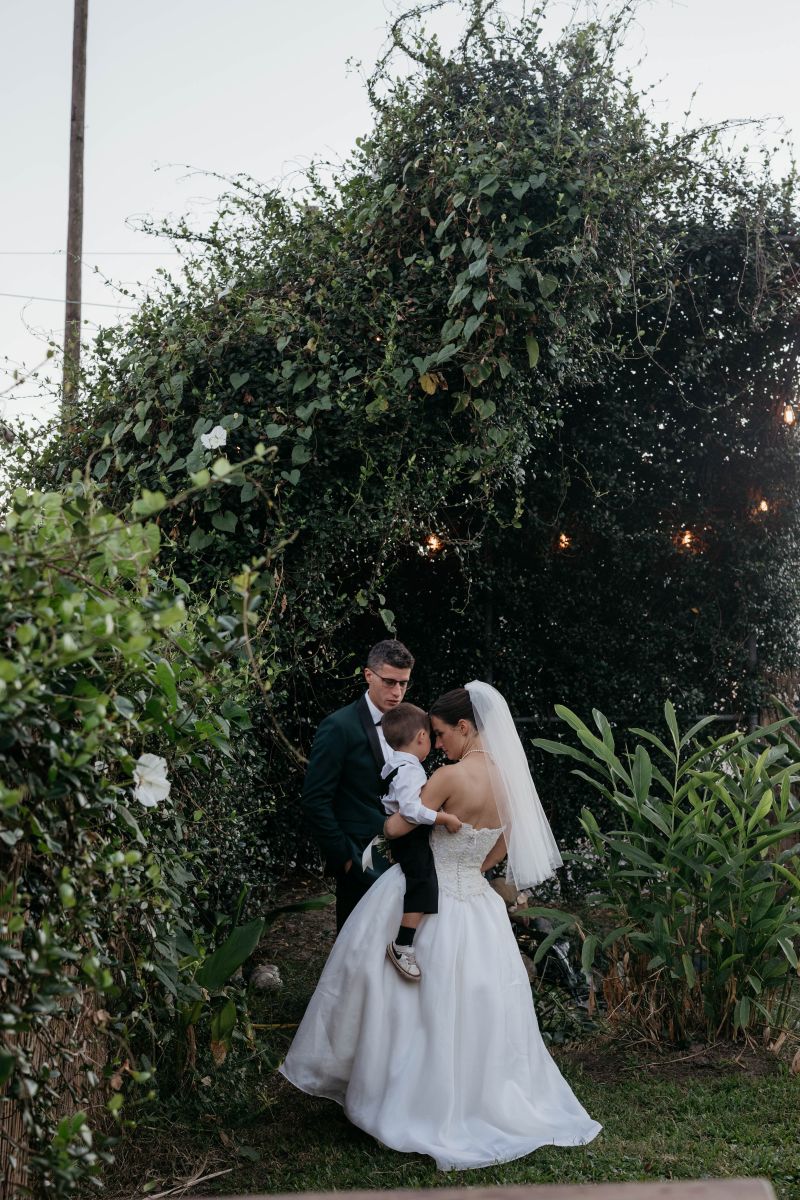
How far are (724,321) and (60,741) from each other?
614 cm

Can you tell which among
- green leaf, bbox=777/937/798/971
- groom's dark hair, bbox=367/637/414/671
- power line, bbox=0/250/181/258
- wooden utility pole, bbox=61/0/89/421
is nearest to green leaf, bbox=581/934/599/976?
green leaf, bbox=777/937/798/971

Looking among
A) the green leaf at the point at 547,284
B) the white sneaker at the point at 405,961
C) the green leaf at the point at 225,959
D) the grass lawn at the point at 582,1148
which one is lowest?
the grass lawn at the point at 582,1148

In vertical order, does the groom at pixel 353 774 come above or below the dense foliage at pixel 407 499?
below

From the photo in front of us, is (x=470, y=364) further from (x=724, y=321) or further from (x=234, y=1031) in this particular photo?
(x=234, y=1031)

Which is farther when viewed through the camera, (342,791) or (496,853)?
(342,791)

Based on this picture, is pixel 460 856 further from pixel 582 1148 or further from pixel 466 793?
pixel 582 1148

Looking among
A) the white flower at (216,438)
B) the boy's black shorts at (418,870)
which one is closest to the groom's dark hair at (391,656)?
the boy's black shorts at (418,870)

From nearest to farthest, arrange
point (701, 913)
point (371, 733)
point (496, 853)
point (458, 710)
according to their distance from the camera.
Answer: point (458, 710), point (496, 853), point (701, 913), point (371, 733)

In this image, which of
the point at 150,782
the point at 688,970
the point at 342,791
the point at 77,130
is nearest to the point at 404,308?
the point at 342,791

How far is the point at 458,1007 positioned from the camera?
380cm

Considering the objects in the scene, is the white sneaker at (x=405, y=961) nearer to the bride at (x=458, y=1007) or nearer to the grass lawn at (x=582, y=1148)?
the bride at (x=458, y=1007)

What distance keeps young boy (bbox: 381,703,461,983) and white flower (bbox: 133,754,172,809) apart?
5.82 feet

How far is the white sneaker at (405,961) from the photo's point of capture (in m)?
3.79

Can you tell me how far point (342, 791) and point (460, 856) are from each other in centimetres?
85
